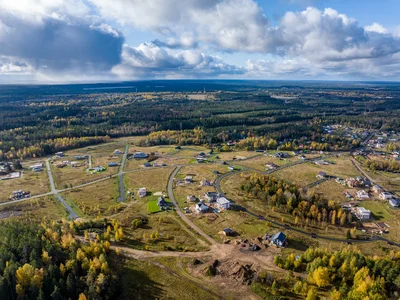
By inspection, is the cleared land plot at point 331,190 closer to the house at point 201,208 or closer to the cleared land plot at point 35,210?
the house at point 201,208

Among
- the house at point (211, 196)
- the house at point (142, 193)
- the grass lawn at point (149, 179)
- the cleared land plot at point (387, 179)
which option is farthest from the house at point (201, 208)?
the cleared land plot at point (387, 179)

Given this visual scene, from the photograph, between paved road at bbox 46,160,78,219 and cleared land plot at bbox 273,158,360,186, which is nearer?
paved road at bbox 46,160,78,219

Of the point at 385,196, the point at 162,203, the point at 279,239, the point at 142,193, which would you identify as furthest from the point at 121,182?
the point at 385,196

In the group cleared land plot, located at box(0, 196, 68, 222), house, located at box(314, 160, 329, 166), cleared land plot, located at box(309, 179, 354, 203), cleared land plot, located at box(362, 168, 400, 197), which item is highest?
house, located at box(314, 160, 329, 166)

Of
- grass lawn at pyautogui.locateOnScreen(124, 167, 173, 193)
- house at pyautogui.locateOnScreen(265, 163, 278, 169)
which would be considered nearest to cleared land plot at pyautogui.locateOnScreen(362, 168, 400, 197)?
house at pyautogui.locateOnScreen(265, 163, 278, 169)

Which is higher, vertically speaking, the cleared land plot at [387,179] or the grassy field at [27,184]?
the cleared land plot at [387,179]

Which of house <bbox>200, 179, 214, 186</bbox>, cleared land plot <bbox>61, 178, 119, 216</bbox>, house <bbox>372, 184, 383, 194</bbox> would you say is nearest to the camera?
cleared land plot <bbox>61, 178, 119, 216</bbox>

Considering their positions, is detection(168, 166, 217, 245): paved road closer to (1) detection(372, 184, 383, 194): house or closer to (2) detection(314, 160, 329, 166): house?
(1) detection(372, 184, 383, 194): house
